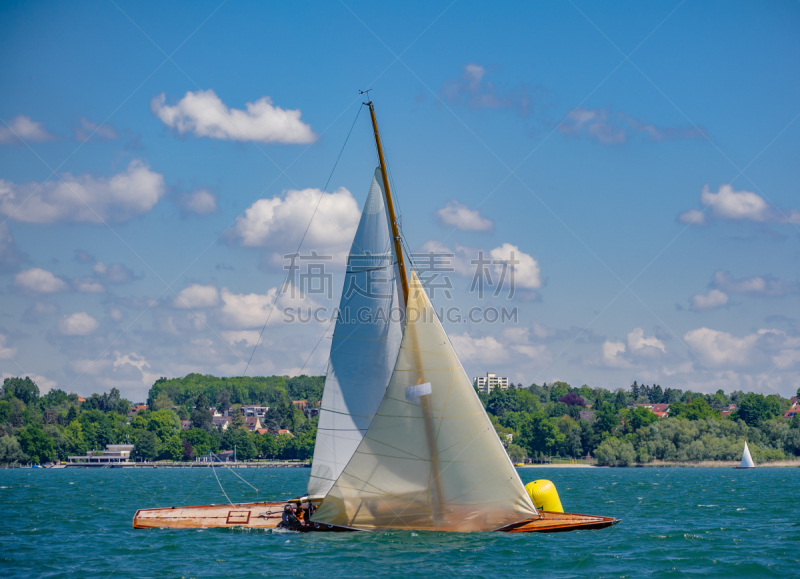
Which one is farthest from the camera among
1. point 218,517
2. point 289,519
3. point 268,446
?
point 268,446

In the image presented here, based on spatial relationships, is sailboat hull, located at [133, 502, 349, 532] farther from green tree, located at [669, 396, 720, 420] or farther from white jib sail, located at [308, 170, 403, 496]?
green tree, located at [669, 396, 720, 420]

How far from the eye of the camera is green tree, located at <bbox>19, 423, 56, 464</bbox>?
171 metres

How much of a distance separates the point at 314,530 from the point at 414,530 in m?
3.92

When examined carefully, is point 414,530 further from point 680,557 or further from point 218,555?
point 680,557

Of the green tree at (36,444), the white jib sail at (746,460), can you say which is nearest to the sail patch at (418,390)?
the white jib sail at (746,460)

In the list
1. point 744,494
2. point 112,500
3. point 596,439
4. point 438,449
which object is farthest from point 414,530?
point 596,439

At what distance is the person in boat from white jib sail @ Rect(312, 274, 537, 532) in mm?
3110

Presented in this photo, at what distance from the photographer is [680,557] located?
97.9 ft

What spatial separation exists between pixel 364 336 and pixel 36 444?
15886cm

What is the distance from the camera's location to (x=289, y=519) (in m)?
32.3

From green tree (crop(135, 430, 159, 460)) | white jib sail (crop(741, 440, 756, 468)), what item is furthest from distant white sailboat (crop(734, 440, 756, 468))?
green tree (crop(135, 430, 159, 460))

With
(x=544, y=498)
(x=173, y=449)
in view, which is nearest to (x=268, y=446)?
(x=173, y=449)

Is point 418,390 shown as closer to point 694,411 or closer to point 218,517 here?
point 218,517

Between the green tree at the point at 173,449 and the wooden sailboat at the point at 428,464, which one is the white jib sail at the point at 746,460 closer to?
the wooden sailboat at the point at 428,464
